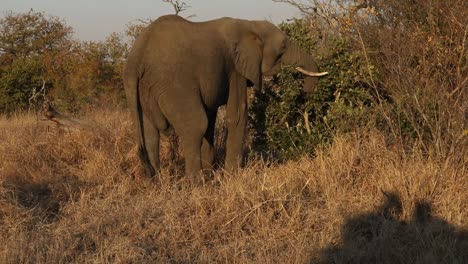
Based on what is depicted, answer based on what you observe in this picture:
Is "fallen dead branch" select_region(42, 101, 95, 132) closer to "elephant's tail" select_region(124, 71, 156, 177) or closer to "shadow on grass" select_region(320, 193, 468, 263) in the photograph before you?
"elephant's tail" select_region(124, 71, 156, 177)

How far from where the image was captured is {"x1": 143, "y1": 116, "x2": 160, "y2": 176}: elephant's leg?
7.34m

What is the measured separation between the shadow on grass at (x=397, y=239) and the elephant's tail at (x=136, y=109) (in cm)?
288

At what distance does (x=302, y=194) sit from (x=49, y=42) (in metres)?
20.2

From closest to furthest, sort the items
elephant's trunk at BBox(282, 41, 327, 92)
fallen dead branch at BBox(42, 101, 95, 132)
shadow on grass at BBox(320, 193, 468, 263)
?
1. shadow on grass at BBox(320, 193, 468, 263)
2. elephant's trunk at BBox(282, 41, 327, 92)
3. fallen dead branch at BBox(42, 101, 95, 132)

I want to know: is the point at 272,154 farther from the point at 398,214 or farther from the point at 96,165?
the point at 398,214

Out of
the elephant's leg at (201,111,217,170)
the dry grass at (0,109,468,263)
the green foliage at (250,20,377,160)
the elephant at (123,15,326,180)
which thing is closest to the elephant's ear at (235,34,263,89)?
the elephant at (123,15,326,180)

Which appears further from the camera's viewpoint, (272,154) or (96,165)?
(272,154)

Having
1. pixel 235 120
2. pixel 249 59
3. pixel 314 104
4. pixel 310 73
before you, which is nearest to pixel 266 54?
pixel 249 59

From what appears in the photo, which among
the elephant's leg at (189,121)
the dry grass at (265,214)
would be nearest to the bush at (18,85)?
the dry grass at (265,214)

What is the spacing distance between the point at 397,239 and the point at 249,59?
357cm

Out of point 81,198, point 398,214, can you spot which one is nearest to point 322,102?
point 398,214

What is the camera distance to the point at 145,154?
23.4ft

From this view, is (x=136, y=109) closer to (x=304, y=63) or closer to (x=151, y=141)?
(x=151, y=141)

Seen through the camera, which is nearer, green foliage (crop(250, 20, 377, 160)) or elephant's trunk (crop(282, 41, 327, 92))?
green foliage (crop(250, 20, 377, 160))
